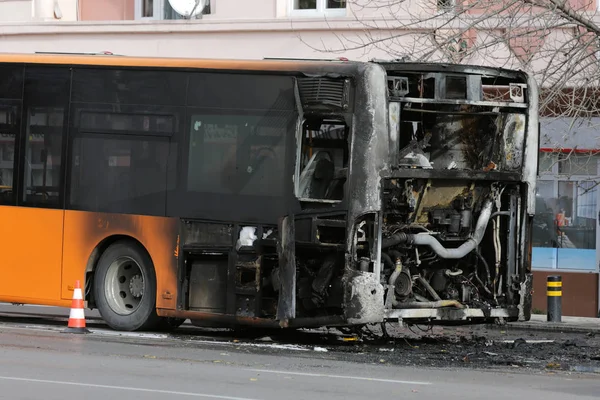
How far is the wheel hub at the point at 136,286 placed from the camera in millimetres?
15047

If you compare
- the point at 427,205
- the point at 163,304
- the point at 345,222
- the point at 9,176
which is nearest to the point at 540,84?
the point at 427,205

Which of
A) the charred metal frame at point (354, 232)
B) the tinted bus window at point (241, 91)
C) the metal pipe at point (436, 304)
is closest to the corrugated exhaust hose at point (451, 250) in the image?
the charred metal frame at point (354, 232)

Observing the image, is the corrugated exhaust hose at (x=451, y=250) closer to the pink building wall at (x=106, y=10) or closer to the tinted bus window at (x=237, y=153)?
the tinted bus window at (x=237, y=153)

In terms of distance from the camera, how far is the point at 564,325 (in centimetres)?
1933

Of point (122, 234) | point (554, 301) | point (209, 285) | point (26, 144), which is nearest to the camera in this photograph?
point (209, 285)

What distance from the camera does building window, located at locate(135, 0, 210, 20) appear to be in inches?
971

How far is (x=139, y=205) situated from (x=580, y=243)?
11.3 metres

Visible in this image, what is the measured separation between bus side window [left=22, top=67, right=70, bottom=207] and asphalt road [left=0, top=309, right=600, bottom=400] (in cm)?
211

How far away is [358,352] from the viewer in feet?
44.3

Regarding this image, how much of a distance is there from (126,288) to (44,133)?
2.15 meters

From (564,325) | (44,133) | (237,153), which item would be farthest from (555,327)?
(44,133)

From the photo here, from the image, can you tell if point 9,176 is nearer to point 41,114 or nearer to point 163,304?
point 41,114

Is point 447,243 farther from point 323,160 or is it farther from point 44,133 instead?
point 44,133

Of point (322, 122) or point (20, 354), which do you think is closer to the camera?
point (20, 354)
